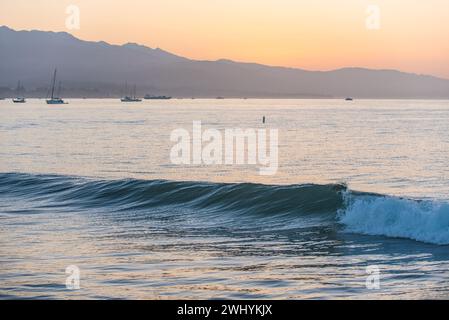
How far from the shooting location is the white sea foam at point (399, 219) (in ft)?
65.4

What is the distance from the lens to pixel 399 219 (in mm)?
21359

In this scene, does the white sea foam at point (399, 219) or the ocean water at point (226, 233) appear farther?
the white sea foam at point (399, 219)

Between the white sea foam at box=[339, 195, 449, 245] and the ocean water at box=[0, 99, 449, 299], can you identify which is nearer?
the ocean water at box=[0, 99, 449, 299]

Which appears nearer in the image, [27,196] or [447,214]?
[447,214]

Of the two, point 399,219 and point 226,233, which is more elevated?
point 399,219

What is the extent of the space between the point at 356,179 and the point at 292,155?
14.6 meters

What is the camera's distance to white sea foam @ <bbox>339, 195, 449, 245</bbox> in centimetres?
1992

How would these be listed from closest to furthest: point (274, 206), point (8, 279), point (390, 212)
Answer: point (8, 279) → point (390, 212) → point (274, 206)

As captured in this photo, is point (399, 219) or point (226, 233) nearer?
point (226, 233)

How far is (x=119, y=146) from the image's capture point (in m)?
59.3
